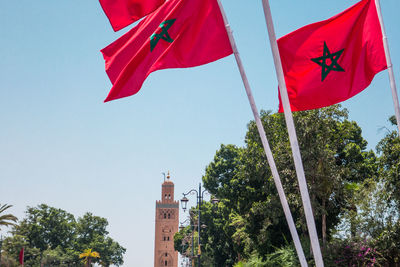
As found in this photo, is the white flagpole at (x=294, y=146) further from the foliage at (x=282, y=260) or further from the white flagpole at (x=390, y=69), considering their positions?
the foliage at (x=282, y=260)

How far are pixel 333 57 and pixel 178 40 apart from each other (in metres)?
2.78

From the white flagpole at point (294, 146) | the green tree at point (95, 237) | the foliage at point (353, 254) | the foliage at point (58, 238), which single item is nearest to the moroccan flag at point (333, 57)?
the white flagpole at point (294, 146)

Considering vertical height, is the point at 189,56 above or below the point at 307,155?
below

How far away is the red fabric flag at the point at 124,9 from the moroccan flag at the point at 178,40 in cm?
46

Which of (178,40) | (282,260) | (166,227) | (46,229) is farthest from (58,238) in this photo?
(178,40)

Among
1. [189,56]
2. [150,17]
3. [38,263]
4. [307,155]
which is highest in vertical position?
[38,263]

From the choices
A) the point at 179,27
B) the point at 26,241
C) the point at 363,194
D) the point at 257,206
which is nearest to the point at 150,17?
the point at 179,27

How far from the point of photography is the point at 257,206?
1265 inches

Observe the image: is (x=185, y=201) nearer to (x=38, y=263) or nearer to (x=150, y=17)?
(x=150, y=17)

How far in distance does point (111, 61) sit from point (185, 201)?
23059mm

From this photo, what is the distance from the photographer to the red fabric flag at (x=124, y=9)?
24.6 feet

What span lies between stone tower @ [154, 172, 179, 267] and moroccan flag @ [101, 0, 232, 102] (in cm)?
13141

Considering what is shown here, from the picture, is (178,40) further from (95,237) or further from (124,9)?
(95,237)

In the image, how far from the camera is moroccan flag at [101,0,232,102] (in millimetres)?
7840
